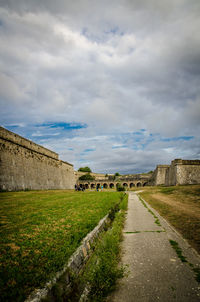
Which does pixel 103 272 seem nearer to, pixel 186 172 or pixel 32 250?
pixel 32 250

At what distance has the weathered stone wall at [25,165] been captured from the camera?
64.6ft

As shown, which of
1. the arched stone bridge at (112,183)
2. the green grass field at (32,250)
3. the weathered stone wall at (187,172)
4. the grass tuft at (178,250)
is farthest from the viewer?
the arched stone bridge at (112,183)

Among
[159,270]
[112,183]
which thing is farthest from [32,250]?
[112,183]

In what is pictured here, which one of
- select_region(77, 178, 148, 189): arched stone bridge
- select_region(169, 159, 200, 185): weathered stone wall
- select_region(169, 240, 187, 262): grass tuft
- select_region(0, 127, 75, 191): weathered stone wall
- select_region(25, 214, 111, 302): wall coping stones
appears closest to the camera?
select_region(25, 214, 111, 302): wall coping stones

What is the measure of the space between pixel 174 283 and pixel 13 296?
3094 millimetres

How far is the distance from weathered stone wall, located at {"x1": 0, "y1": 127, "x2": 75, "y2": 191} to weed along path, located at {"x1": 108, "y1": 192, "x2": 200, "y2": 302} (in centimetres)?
1873

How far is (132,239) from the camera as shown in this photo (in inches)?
227

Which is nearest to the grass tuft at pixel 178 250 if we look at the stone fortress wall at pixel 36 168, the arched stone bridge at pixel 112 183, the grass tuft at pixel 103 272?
the grass tuft at pixel 103 272

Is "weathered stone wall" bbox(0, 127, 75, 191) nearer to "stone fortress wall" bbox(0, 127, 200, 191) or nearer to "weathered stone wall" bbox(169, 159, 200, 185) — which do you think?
"stone fortress wall" bbox(0, 127, 200, 191)

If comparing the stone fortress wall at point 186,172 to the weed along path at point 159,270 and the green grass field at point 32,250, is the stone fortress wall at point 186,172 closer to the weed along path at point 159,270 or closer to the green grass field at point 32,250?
the weed along path at point 159,270

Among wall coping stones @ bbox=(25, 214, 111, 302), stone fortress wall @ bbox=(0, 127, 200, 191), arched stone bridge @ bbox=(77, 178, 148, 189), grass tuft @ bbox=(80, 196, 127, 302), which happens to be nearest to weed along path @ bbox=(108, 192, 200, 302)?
grass tuft @ bbox=(80, 196, 127, 302)

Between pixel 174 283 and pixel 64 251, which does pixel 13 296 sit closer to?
pixel 64 251

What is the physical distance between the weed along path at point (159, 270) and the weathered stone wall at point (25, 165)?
18.7 m

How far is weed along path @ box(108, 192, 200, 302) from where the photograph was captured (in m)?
2.79
